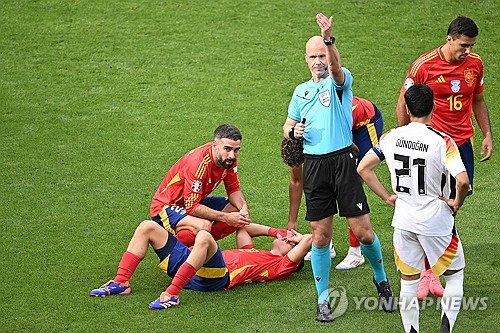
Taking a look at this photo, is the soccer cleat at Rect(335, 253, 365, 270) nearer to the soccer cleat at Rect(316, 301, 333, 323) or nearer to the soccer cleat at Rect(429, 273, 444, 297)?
the soccer cleat at Rect(429, 273, 444, 297)

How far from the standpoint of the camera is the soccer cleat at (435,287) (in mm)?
7355

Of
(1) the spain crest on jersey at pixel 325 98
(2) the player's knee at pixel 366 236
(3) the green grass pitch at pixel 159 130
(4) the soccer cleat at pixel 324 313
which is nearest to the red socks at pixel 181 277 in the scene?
(3) the green grass pitch at pixel 159 130

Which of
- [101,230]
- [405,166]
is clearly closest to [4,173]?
[101,230]

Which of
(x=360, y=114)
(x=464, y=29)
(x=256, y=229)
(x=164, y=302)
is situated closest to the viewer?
(x=464, y=29)

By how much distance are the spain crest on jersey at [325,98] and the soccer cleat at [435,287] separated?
164 cm

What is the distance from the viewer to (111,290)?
294 inches

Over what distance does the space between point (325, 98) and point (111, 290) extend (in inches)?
87.8

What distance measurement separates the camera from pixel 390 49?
41.4ft

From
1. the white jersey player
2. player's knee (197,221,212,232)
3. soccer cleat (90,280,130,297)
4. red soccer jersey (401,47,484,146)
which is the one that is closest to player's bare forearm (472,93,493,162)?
red soccer jersey (401,47,484,146)

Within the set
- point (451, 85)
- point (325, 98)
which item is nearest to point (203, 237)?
point (325, 98)

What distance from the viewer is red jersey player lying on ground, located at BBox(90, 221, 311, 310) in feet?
23.9

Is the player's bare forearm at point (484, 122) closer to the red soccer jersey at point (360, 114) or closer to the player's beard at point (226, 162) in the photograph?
the red soccer jersey at point (360, 114)

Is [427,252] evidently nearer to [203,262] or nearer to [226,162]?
[203,262]

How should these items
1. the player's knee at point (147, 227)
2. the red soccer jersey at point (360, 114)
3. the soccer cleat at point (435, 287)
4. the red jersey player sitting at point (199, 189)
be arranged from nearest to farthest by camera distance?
the soccer cleat at point (435, 287)
the player's knee at point (147, 227)
the red jersey player sitting at point (199, 189)
the red soccer jersey at point (360, 114)
